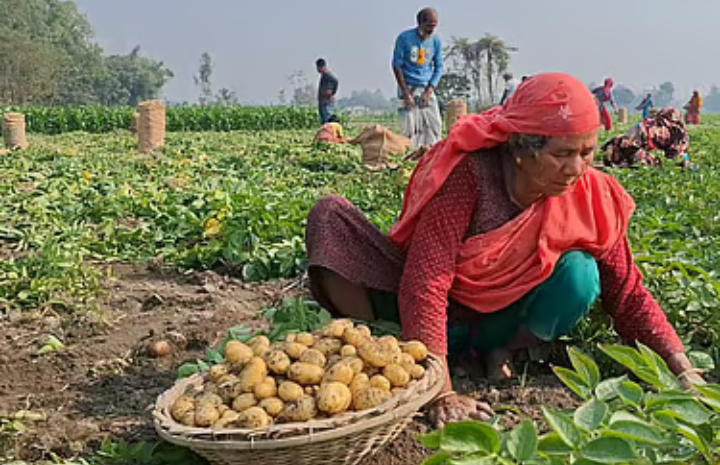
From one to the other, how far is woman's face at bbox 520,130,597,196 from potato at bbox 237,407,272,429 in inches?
39.6

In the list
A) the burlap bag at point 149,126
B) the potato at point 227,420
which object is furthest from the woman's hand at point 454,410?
the burlap bag at point 149,126

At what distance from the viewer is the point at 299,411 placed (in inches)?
77.8

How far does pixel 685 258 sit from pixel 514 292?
124 centimetres

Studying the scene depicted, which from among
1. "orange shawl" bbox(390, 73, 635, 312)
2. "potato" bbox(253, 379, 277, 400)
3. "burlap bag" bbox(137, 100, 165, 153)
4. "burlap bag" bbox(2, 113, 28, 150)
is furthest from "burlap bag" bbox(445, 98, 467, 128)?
"potato" bbox(253, 379, 277, 400)

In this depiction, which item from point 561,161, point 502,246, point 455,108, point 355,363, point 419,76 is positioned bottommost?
point 355,363

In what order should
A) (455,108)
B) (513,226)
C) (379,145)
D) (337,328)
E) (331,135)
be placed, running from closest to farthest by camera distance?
(337,328)
(513,226)
(379,145)
(331,135)
(455,108)

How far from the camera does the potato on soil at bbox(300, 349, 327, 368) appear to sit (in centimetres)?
216

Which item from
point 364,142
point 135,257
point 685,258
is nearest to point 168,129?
point 364,142

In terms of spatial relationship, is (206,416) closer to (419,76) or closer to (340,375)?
(340,375)

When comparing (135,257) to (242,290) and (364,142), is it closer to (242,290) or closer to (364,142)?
(242,290)

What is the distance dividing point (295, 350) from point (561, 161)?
34.1 inches

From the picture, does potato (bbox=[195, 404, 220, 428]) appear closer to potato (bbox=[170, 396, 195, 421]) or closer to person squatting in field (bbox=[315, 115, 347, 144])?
potato (bbox=[170, 396, 195, 421])

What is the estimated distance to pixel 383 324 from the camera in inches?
114

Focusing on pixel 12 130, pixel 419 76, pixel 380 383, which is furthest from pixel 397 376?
pixel 12 130
